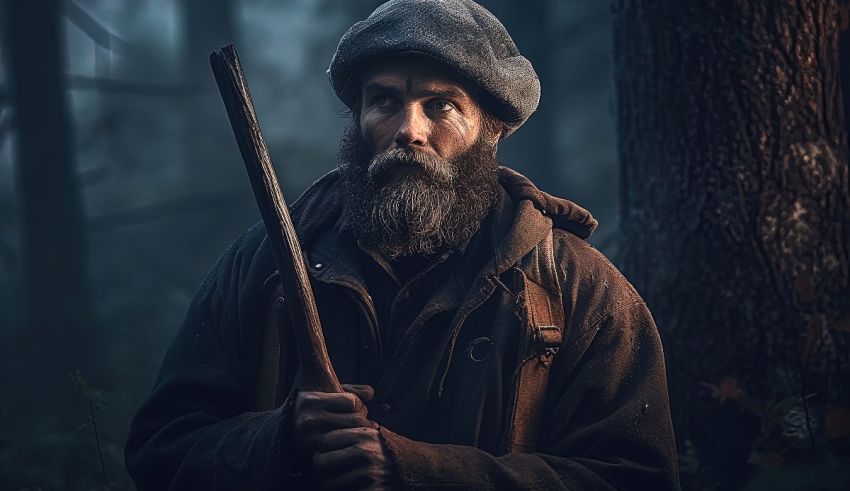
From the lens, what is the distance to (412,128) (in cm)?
353

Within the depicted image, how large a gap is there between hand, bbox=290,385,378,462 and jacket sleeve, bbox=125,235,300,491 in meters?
0.15

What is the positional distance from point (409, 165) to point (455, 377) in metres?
0.81

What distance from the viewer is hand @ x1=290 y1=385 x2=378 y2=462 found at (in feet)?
9.98

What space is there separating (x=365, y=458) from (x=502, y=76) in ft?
5.09

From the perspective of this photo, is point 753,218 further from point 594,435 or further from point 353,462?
point 353,462

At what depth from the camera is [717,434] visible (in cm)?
444

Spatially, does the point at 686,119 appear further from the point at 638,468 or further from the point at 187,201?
the point at 187,201

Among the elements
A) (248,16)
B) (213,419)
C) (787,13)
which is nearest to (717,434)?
(787,13)

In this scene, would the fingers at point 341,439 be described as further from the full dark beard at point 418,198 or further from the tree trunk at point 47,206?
the tree trunk at point 47,206

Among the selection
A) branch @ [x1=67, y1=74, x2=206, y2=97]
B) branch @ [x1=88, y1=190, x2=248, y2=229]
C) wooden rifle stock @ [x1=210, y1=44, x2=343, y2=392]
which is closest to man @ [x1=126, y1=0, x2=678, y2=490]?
wooden rifle stock @ [x1=210, y1=44, x2=343, y2=392]

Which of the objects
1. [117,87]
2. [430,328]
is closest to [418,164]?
[430,328]

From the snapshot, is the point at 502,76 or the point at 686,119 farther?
the point at 686,119

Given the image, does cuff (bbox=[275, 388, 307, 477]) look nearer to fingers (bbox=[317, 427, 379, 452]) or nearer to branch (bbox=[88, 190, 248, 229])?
fingers (bbox=[317, 427, 379, 452])

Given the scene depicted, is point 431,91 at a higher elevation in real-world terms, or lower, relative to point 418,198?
higher
